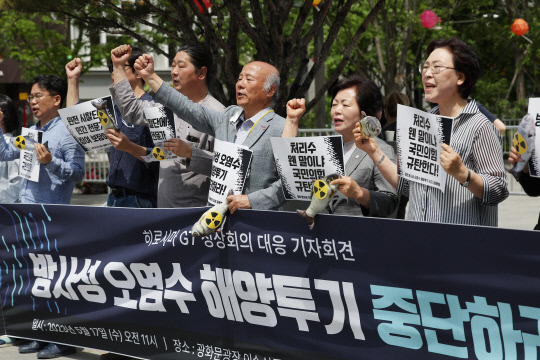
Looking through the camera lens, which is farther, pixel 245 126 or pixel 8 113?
pixel 8 113

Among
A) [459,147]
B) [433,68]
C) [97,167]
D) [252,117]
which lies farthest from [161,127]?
[97,167]

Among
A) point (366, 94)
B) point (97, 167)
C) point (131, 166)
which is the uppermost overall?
point (366, 94)

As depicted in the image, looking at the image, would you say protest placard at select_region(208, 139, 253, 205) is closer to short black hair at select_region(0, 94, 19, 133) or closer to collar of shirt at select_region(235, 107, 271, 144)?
collar of shirt at select_region(235, 107, 271, 144)

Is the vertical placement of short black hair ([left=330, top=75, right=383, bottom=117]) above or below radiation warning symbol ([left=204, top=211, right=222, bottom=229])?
above

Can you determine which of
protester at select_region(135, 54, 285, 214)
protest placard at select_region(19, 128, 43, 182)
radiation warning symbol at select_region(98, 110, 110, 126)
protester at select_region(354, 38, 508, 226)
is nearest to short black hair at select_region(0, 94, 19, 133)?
protest placard at select_region(19, 128, 43, 182)

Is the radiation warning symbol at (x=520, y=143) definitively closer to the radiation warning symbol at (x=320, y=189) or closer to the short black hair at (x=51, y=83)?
the radiation warning symbol at (x=320, y=189)

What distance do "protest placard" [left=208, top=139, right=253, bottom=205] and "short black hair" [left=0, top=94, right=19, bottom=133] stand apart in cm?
307

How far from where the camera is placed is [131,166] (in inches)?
241

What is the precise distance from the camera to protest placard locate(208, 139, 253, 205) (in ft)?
15.8

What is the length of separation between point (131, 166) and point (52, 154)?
25.1 inches

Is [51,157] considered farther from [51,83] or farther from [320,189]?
[320,189]

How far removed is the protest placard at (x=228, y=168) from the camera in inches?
190

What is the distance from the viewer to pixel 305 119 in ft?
80.9

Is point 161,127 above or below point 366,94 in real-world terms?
below
